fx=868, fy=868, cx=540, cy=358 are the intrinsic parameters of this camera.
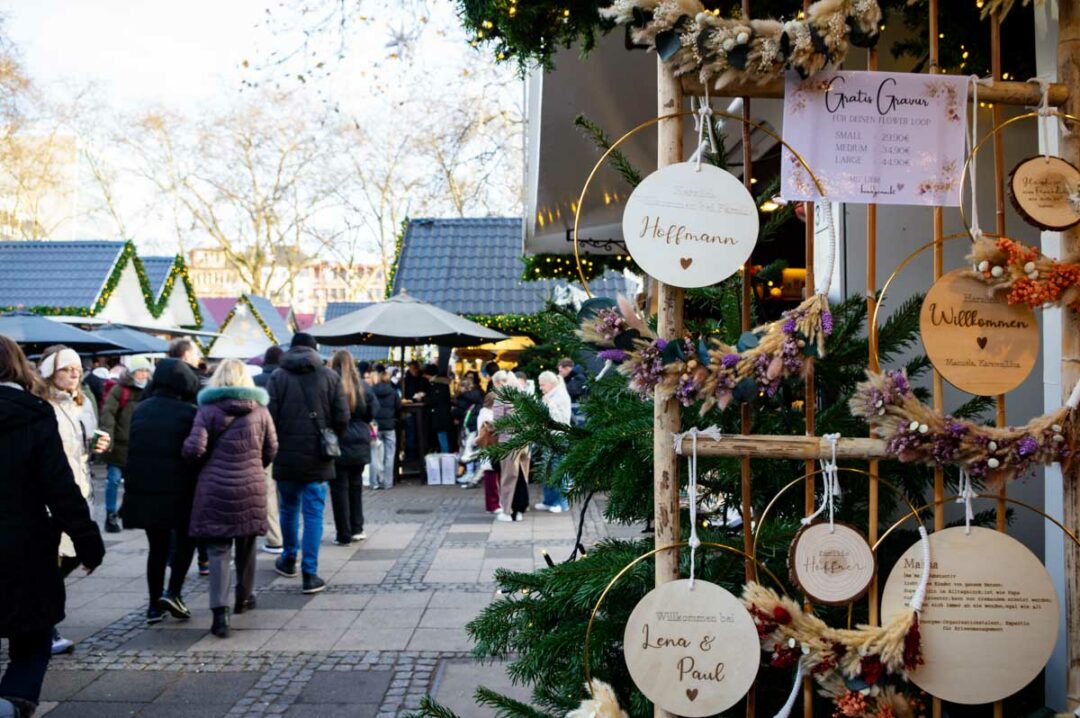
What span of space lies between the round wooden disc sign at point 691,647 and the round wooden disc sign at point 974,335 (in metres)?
0.70

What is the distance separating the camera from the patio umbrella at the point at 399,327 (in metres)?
11.8

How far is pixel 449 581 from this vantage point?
22.9ft

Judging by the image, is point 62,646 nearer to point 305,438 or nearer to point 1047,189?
point 305,438

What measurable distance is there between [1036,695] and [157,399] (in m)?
5.26

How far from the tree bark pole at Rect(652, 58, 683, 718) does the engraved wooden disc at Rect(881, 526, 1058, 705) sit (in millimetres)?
491

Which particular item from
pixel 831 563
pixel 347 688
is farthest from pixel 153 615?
pixel 831 563

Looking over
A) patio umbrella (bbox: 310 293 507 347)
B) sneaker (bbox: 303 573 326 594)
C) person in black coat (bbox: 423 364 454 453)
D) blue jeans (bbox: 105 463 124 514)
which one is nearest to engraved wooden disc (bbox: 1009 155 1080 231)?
sneaker (bbox: 303 573 326 594)

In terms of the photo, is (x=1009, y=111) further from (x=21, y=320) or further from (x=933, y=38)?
(x=21, y=320)

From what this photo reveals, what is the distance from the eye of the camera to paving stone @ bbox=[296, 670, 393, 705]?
444 centimetres

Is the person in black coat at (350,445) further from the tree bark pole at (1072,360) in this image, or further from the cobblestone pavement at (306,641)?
the tree bark pole at (1072,360)

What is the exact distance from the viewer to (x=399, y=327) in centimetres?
1193

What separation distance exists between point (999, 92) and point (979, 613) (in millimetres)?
1156

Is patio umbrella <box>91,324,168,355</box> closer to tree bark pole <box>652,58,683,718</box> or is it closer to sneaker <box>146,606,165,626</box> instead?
sneaker <box>146,606,165,626</box>

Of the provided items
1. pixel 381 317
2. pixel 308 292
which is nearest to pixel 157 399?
pixel 381 317
